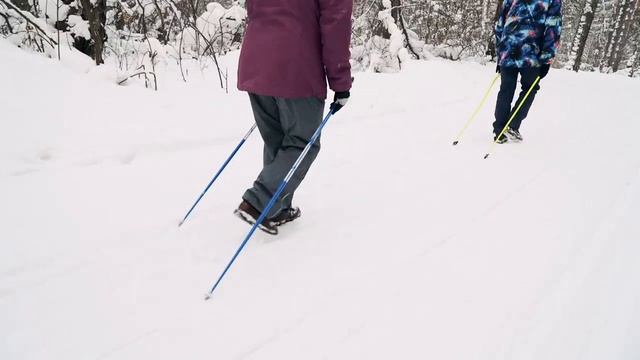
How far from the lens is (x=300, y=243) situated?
242 cm

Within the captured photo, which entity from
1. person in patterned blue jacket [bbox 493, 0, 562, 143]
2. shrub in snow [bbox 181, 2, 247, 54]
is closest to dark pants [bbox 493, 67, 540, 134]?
person in patterned blue jacket [bbox 493, 0, 562, 143]

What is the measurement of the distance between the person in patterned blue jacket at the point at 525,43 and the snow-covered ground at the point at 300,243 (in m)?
0.70

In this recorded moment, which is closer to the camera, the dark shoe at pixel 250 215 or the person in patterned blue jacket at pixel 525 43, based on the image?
the dark shoe at pixel 250 215

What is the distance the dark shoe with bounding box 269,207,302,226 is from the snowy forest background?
3.21 meters

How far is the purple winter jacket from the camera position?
1.95 meters

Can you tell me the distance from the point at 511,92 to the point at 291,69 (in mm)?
3491

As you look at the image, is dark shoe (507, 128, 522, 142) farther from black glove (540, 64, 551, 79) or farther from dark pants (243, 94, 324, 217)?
dark pants (243, 94, 324, 217)

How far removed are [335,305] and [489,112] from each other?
5251 mm

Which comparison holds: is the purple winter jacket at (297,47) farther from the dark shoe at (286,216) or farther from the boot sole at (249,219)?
the dark shoe at (286,216)

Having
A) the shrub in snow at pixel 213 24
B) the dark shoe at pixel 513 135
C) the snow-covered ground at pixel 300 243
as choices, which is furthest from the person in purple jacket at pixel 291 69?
the shrub in snow at pixel 213 24

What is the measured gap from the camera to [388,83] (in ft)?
22.6

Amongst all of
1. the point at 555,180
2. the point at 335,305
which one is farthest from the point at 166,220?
the point at 555,180

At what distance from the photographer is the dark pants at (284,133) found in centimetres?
220

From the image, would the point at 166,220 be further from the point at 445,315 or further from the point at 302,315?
the point at 445,315
